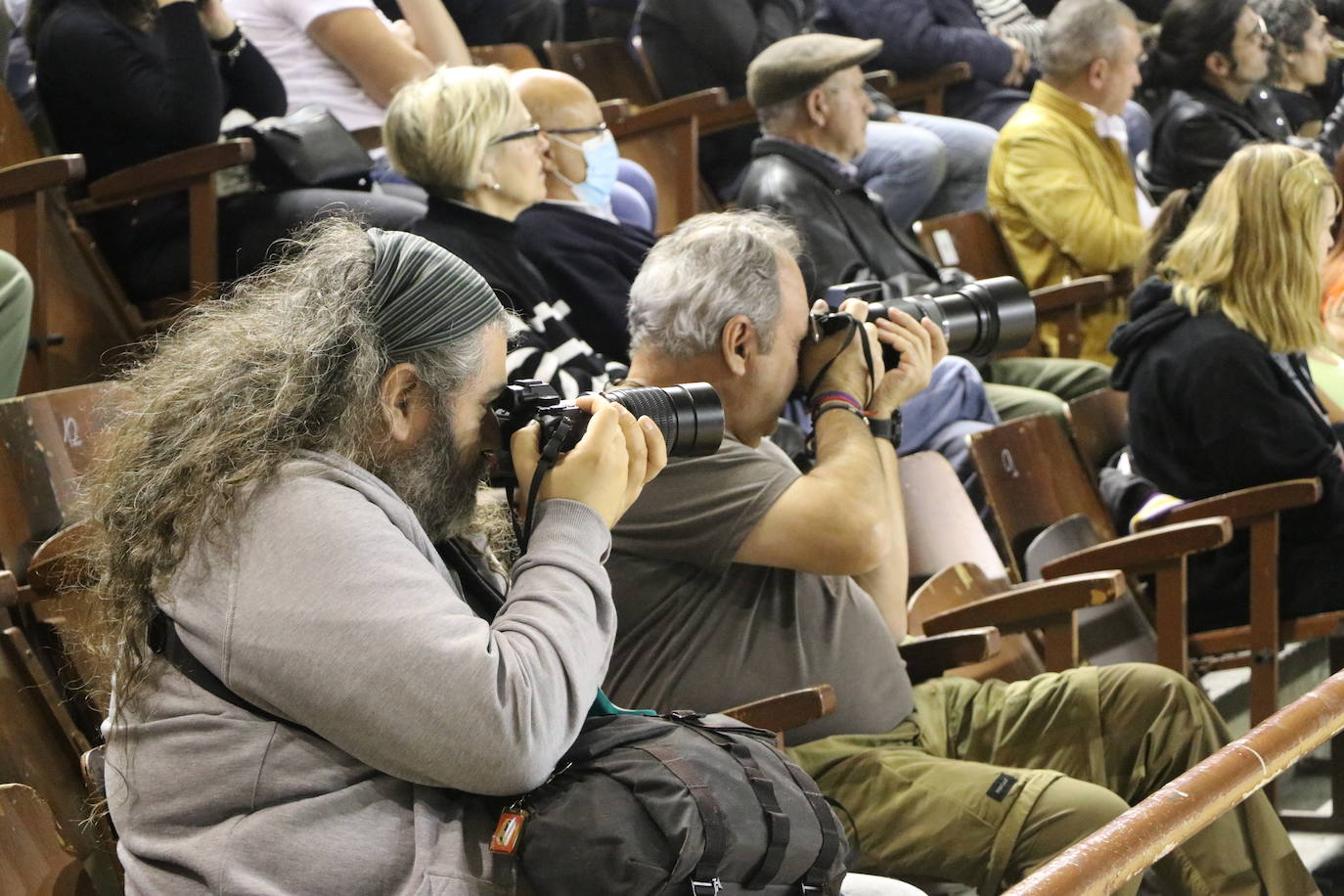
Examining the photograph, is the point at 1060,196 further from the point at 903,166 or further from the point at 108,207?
the point at 108,207

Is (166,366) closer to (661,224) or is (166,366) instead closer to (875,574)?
(875,574)

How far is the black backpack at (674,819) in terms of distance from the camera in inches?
47.9

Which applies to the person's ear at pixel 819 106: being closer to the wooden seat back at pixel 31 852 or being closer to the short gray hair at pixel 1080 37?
the short gray hair at pixel 1080 37

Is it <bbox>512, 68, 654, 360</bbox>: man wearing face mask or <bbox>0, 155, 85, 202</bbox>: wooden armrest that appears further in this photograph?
<bbox>512, 68, 654, 360</bbox>: man wearing face mask

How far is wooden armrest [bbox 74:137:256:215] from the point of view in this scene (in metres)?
2.76

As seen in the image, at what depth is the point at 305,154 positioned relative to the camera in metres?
2.96

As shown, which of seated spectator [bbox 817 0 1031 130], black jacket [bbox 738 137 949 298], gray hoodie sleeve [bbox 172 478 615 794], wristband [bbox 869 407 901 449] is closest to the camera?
gray hoodie sleeve [bbox 172 478 615 794]

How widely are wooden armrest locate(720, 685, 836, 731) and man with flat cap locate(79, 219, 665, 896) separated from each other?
1.57 feet

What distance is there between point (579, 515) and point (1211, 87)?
4064 mm

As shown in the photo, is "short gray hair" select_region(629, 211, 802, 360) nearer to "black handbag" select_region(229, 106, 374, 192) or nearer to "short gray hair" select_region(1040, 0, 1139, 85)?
"black handbag" select_region(229, 106, 374, 192)

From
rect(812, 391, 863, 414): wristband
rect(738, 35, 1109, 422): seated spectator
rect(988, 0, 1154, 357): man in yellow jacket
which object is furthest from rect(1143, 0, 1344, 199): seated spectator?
rect(812, 391, 863, 414): wristband

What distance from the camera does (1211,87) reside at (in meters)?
4.84

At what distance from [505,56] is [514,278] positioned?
156 cm

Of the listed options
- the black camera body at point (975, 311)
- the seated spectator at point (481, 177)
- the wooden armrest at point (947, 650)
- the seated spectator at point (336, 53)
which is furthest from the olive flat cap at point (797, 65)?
the wooden armrest at point (947, 650)
